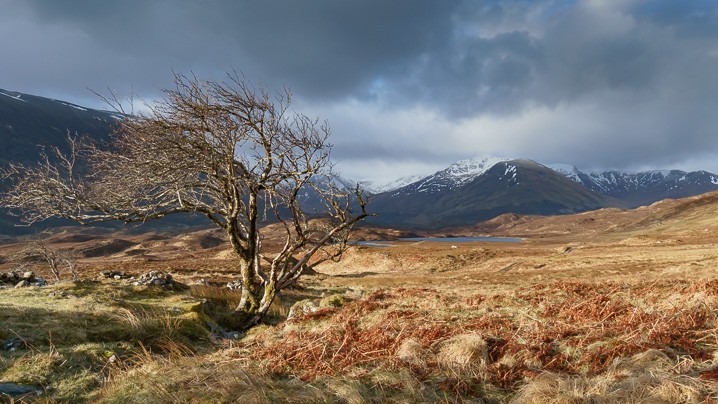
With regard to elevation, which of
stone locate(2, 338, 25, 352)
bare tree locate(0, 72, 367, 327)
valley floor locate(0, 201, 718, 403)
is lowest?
stone locate(2, 338, 25, 352)

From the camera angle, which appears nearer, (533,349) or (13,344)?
(533,349)

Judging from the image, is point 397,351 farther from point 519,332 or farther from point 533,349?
point 519,332

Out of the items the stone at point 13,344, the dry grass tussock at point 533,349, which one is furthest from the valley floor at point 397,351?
the stone at point 13,344

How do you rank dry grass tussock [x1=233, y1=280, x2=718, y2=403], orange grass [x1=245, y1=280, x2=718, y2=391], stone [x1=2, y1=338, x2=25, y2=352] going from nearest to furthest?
1. dry grass tussock [x1=233, y1=280, x2=718, y2=403]
2. orange grass [x1=245, y1=280, x2=718, y2=391]
3. stone [x1=2, y1=338, x2=25, y2=352]

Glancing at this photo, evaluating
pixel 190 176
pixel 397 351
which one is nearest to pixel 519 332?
pixel 397 351

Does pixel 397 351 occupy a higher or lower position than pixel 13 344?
higher

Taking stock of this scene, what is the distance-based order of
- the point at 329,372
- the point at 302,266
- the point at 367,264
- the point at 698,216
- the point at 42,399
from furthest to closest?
the point at 698,216 → the point at 367,264 → the point at 302,266 → the point at 329,372 → the point at 42,399

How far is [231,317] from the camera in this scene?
1229cm

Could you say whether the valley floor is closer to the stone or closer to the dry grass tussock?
the dry grass tussock

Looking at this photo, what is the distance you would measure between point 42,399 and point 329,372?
153 inches

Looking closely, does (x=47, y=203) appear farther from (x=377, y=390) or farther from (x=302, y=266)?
(x=377, y=390)

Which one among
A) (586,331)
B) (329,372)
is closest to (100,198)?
(329,372)

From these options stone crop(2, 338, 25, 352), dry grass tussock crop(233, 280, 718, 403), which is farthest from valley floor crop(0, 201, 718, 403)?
stone crop(2, 338, 25, 352)

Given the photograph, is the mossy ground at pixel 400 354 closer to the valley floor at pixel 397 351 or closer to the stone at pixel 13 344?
the valley floor at pixel 397 351
